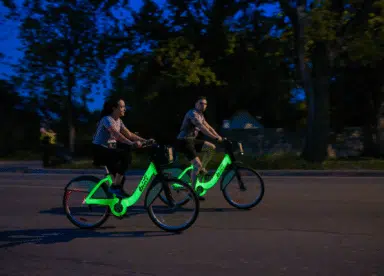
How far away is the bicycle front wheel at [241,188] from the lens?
7.78 m

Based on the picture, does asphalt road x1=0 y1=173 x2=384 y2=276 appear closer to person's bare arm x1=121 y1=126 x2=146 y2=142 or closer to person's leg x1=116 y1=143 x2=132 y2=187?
person's leg x1=116 y1=143 x2=132 y2=187

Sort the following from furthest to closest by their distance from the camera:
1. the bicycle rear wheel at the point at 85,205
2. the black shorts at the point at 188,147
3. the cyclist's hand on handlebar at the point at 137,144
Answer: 1. the black shorts at the point at 188,147
2. the bicycle rear wheel at the point at 85,205
3. the cyclist's hand on handlebar at the point at 137,144

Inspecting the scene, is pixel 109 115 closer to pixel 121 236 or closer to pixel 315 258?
pixel 121 236

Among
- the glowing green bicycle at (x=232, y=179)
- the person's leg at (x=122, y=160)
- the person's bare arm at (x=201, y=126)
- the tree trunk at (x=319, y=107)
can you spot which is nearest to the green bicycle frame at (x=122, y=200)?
the person's leg at (x=122, y=160)

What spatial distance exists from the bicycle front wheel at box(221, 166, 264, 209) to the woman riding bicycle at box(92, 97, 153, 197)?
2.02 meters

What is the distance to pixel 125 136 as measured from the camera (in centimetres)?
676

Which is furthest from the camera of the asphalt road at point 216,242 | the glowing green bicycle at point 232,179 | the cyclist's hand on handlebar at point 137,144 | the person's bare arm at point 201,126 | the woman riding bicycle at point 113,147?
the person's bare arm at point 201,126

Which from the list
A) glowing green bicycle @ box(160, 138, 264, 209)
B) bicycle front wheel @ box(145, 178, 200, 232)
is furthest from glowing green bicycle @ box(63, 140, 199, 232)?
glowing green bicycle @ box(160, 138, 264, 209)


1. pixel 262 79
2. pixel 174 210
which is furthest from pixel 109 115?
pixel 262 79

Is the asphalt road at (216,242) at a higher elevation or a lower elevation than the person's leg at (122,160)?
lower

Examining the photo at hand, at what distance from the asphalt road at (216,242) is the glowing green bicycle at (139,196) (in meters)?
0.15

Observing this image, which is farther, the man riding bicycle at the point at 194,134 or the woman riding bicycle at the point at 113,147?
the man riding bicycle at the point at 194,134

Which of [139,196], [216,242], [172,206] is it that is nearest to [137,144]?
[139,196]

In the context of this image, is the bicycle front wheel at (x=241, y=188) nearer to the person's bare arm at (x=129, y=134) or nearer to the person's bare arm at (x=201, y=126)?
the person's bare arm at (x=201, y=126)
